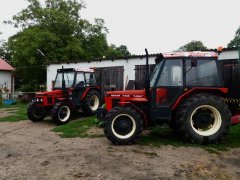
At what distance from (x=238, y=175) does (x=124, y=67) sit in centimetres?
1224

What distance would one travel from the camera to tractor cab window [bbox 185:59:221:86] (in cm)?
755

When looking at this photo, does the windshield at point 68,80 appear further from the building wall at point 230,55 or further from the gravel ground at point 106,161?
the building wall at point 230,55

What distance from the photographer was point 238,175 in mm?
5238

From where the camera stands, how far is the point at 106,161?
6.04 m

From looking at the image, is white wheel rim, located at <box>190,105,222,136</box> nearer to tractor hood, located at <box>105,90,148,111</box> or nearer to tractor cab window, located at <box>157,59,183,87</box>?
tractor cab window, located at <box>157,59,183,87</box>

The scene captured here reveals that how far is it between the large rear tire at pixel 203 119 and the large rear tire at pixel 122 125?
3.44 feet

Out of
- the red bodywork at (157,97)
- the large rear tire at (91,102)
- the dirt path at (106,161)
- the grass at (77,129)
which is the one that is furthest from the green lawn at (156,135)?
the large rear tire at (91,102)

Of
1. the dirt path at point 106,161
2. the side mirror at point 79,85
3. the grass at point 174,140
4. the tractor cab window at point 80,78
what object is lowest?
the dirt path at point 106,161

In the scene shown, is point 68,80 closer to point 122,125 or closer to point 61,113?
point 61,113

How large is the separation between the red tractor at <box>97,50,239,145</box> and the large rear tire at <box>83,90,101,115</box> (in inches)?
202

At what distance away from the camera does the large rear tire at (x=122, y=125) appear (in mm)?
7379

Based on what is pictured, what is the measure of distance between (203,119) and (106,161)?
280cm

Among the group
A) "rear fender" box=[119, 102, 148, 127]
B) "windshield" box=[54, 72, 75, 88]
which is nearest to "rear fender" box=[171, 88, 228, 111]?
"rear fender" box=[119, 102, 148, 127]

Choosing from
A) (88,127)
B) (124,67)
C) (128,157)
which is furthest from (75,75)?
(128,157)
